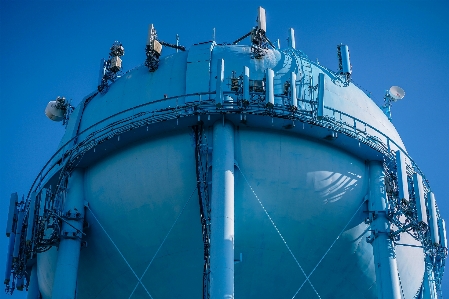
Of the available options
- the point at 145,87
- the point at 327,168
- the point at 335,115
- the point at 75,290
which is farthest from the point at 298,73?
the point at 75,290

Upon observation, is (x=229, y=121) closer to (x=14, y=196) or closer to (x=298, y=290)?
(x=298, y=290)

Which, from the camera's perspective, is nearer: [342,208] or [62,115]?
[342,208]

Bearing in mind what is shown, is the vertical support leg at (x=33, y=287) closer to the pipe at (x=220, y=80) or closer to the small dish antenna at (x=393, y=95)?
the pipe at (x=220, y=80)

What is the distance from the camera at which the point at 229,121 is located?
58.9 feet

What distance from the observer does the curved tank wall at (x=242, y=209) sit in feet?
57.4

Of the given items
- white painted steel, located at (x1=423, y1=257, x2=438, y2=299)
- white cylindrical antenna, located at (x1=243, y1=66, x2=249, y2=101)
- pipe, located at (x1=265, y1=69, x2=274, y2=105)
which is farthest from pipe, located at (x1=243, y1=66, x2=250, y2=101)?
white painted steel, located at (x1=423, y1=257, x2=438, y2=299)

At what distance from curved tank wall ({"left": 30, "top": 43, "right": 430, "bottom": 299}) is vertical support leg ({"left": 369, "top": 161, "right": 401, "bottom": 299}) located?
0.29 metres

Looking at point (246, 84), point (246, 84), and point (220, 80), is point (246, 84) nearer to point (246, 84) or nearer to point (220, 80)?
point (246, 84)

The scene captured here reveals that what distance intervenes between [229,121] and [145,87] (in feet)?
9.17

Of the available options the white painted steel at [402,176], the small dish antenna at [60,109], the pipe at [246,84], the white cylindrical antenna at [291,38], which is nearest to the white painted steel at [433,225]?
the white painted steel at [402,176]

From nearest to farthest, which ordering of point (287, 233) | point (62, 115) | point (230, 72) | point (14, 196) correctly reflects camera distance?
point (287, 233)
point (230, 72)
point (14, 196)
point (62, 115)

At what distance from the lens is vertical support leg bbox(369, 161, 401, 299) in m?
17.6

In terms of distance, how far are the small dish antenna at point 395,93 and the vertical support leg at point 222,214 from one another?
7.67m

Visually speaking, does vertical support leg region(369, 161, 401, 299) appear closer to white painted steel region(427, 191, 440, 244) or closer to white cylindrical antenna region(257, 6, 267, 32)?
white painted steel region(427, 191, 440, 244)
